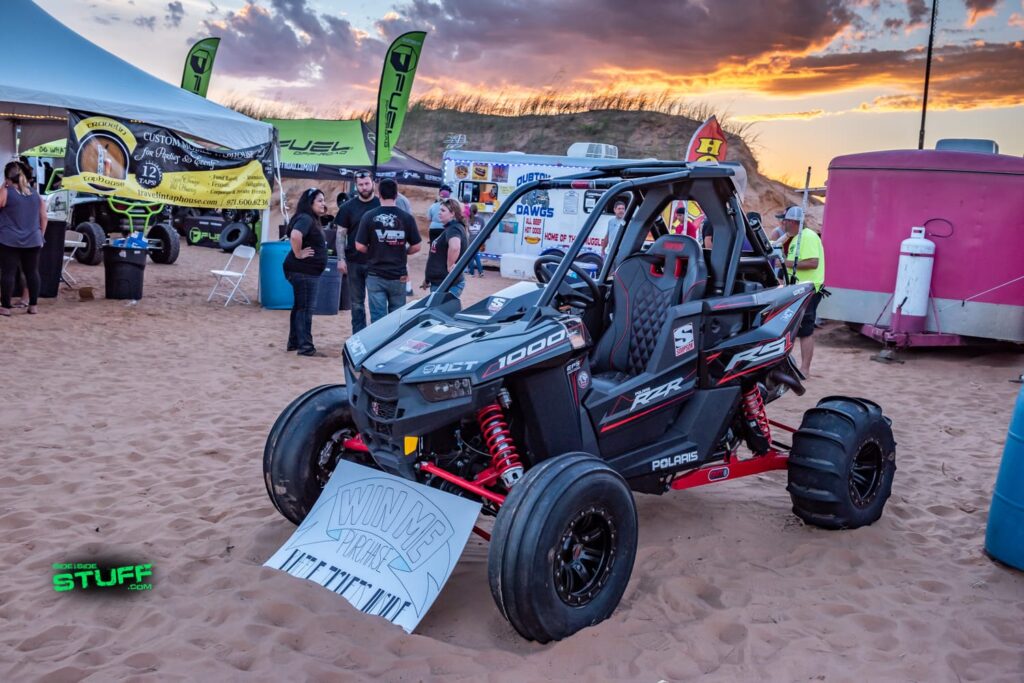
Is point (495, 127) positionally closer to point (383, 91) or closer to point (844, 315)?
point (383, 91)

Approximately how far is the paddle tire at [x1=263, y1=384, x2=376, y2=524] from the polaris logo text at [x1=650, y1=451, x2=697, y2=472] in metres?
1.47

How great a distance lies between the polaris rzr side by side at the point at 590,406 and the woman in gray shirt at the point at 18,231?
7918 millimetres

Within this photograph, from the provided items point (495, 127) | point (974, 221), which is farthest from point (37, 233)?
point (495, 127)

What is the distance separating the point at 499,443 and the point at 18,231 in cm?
917

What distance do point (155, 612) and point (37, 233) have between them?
340 inches

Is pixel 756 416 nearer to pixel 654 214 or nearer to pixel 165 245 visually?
pixel 654 214

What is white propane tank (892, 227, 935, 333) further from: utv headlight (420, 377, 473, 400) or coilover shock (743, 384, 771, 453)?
utv headlight (420, 377, 473, 400)

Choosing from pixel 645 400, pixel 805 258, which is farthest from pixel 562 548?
pixel 805 258

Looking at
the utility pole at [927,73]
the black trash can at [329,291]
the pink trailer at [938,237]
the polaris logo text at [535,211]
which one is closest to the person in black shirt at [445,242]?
the black trash can at [329,291]

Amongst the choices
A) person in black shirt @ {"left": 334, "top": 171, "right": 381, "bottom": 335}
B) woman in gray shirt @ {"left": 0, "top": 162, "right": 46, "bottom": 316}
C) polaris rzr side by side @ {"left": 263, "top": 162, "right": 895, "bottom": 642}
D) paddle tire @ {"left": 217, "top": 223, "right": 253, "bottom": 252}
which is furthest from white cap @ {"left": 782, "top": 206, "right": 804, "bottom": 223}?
paddle tire @ {"left": 217, "top": 223, "right": 253, "bottom": 252}

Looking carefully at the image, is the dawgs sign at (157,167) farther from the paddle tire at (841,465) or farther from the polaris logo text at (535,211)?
the paddle tire at (841,465)

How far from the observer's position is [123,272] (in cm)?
1236

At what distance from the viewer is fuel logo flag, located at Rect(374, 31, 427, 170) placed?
20781 mm

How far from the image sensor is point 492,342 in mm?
3818
